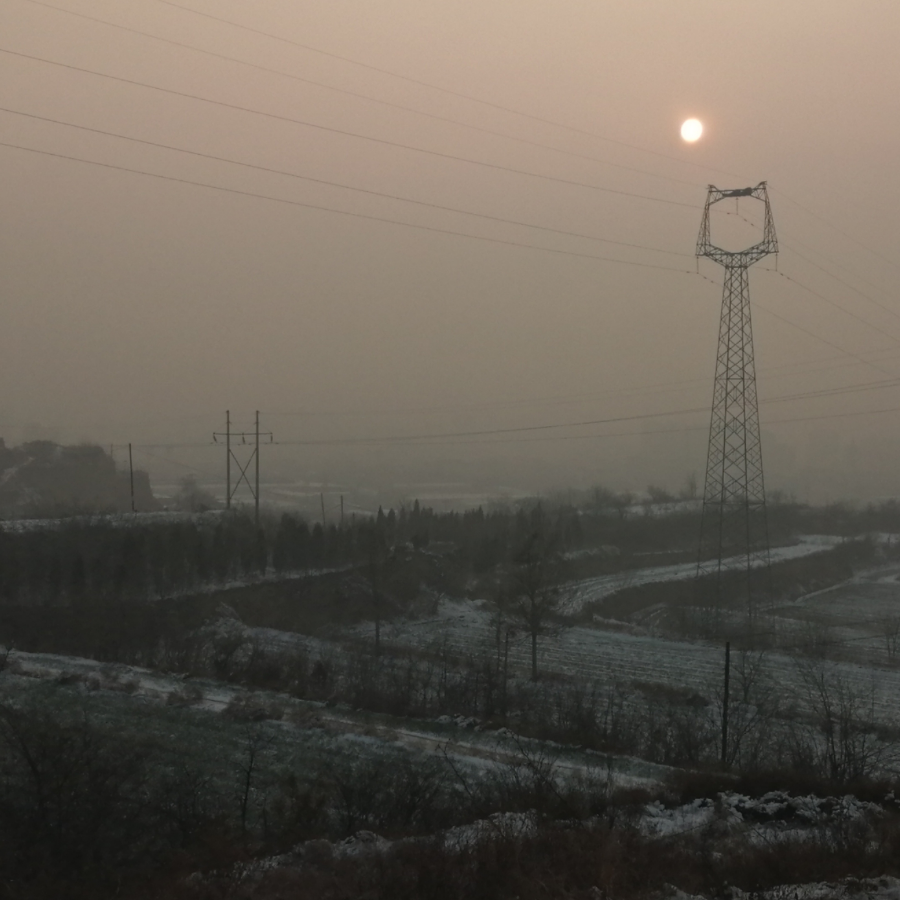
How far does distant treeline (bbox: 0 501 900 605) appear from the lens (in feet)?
87.1

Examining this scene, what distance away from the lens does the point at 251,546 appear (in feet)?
105

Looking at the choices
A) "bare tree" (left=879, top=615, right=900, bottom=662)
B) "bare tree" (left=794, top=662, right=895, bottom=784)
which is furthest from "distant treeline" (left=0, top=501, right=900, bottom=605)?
"bare tree" (left=794, top=662, right=895, bottom=784)

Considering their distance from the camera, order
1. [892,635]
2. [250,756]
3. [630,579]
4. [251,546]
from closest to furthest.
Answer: [250,756]
[892,635]
[251,546]
[630,579]

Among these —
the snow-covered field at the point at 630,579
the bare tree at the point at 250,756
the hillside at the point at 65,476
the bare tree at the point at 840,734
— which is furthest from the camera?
the hillside at the point at 65,476

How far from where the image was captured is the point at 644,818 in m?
9.60

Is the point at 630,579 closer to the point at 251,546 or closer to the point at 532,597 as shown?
the point at 532,597

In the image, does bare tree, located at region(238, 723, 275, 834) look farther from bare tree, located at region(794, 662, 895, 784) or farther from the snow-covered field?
the snow-covered field

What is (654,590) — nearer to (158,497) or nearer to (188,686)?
(188,686)

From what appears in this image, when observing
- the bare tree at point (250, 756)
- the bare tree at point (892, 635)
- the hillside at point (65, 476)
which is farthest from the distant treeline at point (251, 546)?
the hillside at point (65, 476)

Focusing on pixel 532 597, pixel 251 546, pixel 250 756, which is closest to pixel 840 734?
pixel 532 597

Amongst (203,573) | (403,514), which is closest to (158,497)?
(403,514)

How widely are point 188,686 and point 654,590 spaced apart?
74.3 ft

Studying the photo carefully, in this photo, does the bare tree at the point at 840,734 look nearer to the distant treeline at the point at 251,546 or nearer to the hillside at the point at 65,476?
the distant treeline at the point at 251,546

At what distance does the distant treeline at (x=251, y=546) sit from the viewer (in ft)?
87.1
